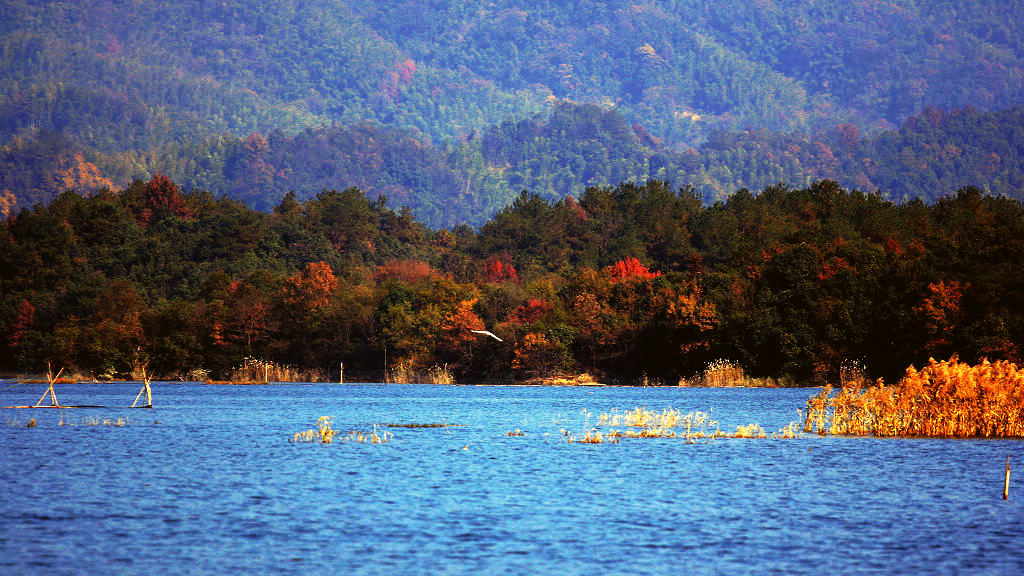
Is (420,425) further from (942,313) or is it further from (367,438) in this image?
(942,313)

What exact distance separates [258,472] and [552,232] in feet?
471

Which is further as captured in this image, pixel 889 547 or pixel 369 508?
pixel 369 508

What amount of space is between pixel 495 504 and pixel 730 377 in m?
74.2

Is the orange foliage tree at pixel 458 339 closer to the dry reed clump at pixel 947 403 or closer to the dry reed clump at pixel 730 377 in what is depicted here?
the dry reed clump at pixel 730 377

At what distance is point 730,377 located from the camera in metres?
102

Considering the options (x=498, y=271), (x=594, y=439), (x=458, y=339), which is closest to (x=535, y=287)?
(x=458, y=339)

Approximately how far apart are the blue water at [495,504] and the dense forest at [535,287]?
45439 millimetres

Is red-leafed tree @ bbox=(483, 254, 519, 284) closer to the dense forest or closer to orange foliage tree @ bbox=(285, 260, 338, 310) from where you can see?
the dense forest

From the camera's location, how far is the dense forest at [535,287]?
91.8 metres

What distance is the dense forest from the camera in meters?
91.8

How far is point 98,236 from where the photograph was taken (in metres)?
170

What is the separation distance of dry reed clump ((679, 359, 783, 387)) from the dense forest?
969mm

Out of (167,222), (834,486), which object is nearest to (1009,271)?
(834,486)

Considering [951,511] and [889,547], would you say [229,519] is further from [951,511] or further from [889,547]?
[951,511]
